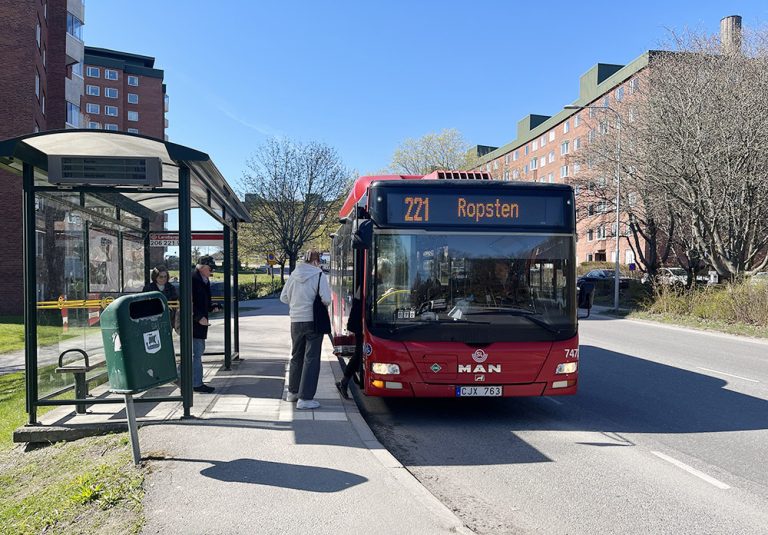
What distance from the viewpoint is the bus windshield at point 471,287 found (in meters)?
6.64

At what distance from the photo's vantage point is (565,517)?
422 centimetres

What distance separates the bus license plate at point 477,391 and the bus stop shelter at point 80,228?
293 cm

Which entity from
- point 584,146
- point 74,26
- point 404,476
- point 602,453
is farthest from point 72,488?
point 74,26

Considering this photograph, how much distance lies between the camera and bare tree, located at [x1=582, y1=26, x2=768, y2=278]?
20500 mm

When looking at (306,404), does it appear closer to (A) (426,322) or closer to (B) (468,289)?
(A) (426,322)

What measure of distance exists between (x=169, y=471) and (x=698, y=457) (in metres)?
4.84

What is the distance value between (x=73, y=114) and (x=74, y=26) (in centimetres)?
537

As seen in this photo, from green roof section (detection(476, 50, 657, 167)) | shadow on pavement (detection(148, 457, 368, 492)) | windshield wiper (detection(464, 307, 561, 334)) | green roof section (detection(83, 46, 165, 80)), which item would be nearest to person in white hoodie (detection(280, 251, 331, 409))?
windshield wiper (detection(464, 307, 561, 334))

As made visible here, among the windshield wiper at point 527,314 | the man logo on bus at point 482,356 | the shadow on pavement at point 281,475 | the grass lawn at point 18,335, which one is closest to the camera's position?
the shadow on pavement at point 281,475

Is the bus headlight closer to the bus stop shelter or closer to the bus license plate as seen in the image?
the bus license plate

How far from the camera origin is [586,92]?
61938 millimetres

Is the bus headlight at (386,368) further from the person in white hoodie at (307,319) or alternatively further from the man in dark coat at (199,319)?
the man in dark coat at (199,319)

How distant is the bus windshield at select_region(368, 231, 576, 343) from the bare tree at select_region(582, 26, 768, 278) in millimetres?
17493

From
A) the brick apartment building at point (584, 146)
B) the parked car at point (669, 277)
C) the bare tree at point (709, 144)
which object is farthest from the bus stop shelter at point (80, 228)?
the parked car at point (669, 277)
